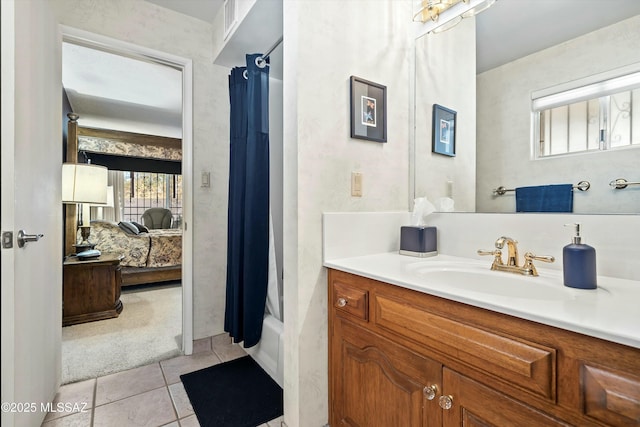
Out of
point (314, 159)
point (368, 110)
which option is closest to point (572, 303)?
point (314, 159)

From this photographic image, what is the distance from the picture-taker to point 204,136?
2322 millimetres

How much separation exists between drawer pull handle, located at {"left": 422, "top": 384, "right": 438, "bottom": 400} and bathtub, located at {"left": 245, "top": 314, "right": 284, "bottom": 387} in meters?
1.06

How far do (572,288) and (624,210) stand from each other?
355 mm

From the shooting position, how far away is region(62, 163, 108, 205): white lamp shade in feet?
8.69

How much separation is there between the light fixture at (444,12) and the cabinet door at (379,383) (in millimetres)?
1515

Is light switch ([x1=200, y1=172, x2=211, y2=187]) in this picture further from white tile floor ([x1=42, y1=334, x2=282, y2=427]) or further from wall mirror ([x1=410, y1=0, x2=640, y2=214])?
wall mirror ([x1=410, y1=0, x2=640, y2=214])

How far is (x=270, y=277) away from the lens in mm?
2016

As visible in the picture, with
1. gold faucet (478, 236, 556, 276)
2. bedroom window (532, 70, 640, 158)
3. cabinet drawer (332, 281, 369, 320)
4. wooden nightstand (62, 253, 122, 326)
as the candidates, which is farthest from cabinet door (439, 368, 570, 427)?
wooden nightstand (62, 253, 122, 326)

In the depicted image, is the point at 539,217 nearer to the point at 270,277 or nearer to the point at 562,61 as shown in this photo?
the point at 562,61

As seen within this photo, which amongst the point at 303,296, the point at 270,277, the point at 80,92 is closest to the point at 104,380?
the point at 270,277

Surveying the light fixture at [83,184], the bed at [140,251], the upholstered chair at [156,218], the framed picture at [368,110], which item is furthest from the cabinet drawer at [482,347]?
the upholstered chair at [156,218]

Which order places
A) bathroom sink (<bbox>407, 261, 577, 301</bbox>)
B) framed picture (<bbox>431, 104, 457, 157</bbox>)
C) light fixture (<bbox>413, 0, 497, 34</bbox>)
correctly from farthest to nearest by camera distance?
framed picture (<bbox>431, 104, 457, 157</bbox>)
light fixture (<bbox>413, 0, 497, 34</bbox>)
bathroom sink (<bbox>407, 261, 577, 301</bbox>)

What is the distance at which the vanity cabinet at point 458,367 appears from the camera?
1.91 feet

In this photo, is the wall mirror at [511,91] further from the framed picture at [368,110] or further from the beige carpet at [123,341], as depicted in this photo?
the beige carpet at [123,341]
